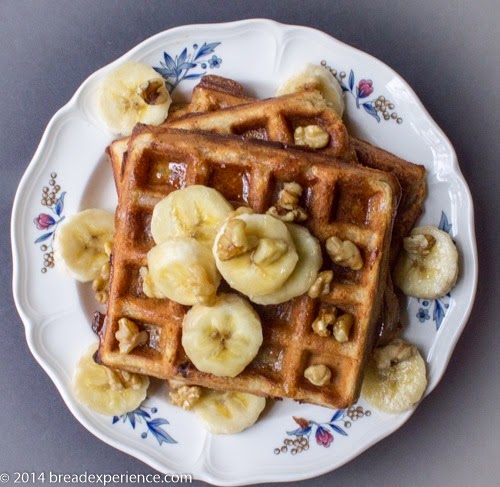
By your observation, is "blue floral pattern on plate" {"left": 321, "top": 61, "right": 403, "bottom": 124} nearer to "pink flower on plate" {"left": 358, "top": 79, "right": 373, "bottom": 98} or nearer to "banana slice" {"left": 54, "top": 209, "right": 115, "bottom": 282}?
"pink flower on plate" {"left": 358, "top": 79, "right": 373, "bottom": 98}

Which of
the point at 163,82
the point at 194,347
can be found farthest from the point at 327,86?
the point at 194,347

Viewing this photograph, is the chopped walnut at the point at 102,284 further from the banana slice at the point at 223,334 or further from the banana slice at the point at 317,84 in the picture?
the banana slice at the point at 317,84

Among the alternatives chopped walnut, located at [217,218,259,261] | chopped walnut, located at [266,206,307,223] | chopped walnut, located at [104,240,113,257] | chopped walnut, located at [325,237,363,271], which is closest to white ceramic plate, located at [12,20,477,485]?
chopped walnut, located at [104,240,113,257]

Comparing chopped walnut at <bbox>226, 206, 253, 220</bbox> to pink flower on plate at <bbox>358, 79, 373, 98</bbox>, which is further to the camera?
pink flower on plate at <bbox>358, 79, 373, 98</bbox>

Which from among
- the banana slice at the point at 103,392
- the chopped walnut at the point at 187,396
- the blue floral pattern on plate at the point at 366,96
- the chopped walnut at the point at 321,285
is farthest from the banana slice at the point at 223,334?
the blue floral pattern on plate at the point at 366,96

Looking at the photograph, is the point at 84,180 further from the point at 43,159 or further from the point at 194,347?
the point at 194,347

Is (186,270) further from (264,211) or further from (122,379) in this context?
(122,379)

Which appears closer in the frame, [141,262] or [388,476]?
[141,262]
